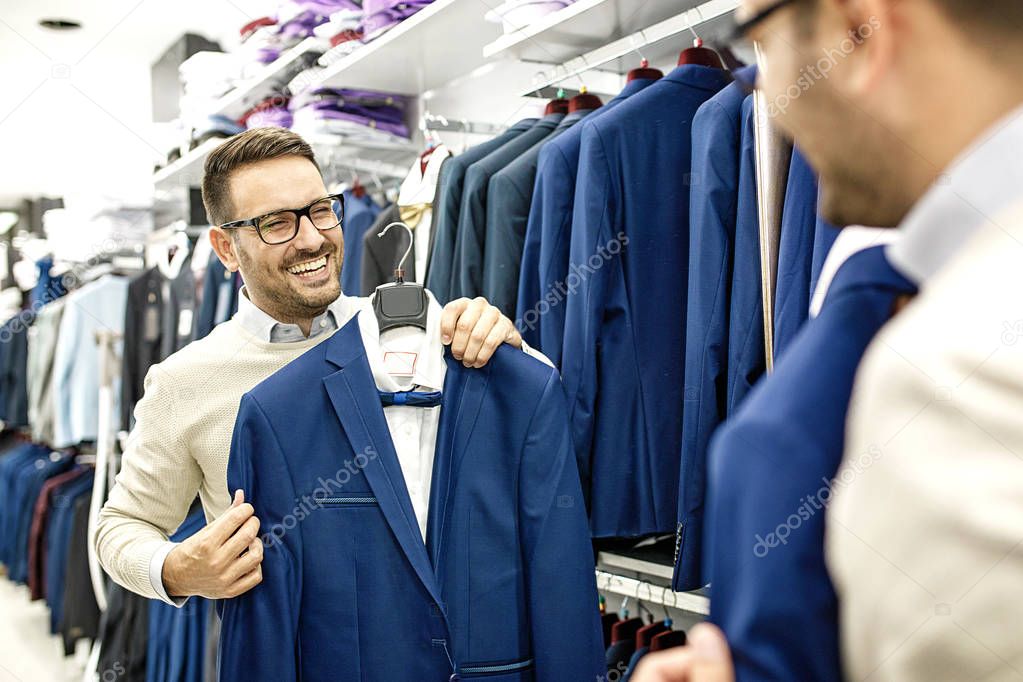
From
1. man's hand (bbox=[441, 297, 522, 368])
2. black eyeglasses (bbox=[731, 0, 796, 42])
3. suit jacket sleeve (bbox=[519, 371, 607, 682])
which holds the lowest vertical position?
suit jacket sleeve (bbox=[519, 371, 607, 682])

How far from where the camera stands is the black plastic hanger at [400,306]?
1604 millimetres

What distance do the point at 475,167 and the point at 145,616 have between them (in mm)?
2475

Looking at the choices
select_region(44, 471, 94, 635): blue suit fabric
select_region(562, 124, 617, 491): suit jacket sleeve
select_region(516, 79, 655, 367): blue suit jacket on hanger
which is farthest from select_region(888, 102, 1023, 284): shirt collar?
select_region(44, 471, 94, 635): blue suit fabric

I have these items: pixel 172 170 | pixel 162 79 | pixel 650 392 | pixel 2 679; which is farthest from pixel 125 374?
pixel 650 392

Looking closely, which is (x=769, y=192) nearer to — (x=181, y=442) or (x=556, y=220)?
(x=556, y=220)

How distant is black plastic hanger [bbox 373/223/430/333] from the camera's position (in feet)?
5.26

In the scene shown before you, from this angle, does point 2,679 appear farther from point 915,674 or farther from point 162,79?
point 915,674

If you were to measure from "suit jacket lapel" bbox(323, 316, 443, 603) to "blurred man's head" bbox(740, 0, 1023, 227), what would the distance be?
0.99m

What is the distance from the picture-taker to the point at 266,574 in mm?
1438

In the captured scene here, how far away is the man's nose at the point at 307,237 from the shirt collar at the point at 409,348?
215 mm

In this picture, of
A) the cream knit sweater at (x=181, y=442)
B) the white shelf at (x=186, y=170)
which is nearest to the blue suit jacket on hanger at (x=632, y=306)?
the cream knit sweater at (x=181, y=442)

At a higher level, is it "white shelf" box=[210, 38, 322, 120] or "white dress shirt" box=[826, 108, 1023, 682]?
"white shelf" box=[210, 38, 322, 120]

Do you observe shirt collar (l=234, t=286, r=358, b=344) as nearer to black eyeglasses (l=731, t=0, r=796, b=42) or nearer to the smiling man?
the smiling man

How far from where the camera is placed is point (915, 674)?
18.7 inches
